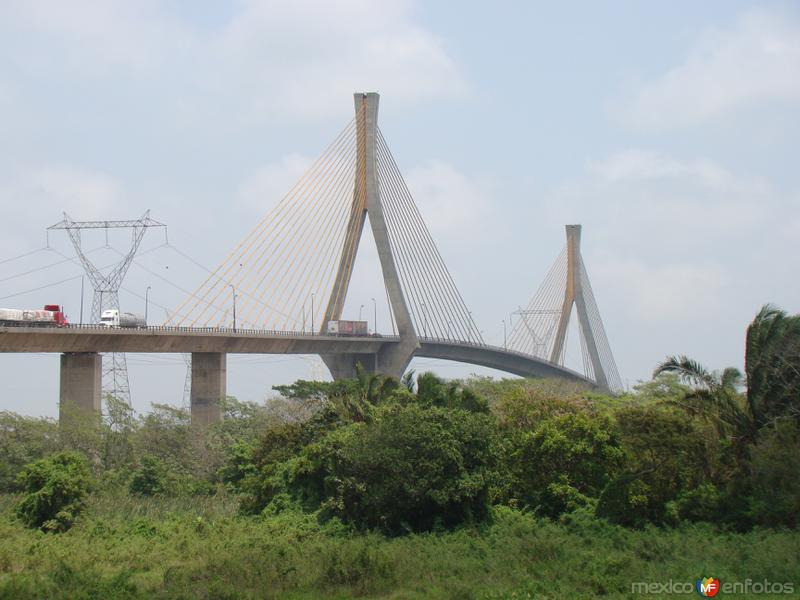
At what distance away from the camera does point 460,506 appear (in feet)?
92.9

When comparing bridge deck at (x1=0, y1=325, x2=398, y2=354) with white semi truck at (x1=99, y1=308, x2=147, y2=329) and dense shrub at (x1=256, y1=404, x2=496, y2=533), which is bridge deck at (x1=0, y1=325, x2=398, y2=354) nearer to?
white semi truck at (x1=99, y1=308, x2=147, y2=329)

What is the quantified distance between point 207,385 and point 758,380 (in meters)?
36.8

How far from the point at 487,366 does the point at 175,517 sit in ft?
185

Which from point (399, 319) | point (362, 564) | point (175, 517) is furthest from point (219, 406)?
point (362, 564)

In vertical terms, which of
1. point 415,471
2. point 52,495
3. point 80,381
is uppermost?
point 80,381

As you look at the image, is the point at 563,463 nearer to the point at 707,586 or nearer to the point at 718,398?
the point at 718,398

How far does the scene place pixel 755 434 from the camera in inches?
1053

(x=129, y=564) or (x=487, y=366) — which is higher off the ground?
(x=487, y=366)

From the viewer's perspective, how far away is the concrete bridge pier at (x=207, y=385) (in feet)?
184

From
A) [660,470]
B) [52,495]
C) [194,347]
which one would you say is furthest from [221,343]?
[660,470]

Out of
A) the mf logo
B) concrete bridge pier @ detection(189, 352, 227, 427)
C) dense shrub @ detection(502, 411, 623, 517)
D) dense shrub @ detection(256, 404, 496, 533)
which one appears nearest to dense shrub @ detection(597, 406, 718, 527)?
dense shrub @ detection(502, 411, 623, 517)

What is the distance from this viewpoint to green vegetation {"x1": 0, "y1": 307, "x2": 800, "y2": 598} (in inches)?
885

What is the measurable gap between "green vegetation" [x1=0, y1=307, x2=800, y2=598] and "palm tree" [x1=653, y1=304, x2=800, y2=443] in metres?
0.05

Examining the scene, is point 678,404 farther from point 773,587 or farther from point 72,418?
point 72,418
